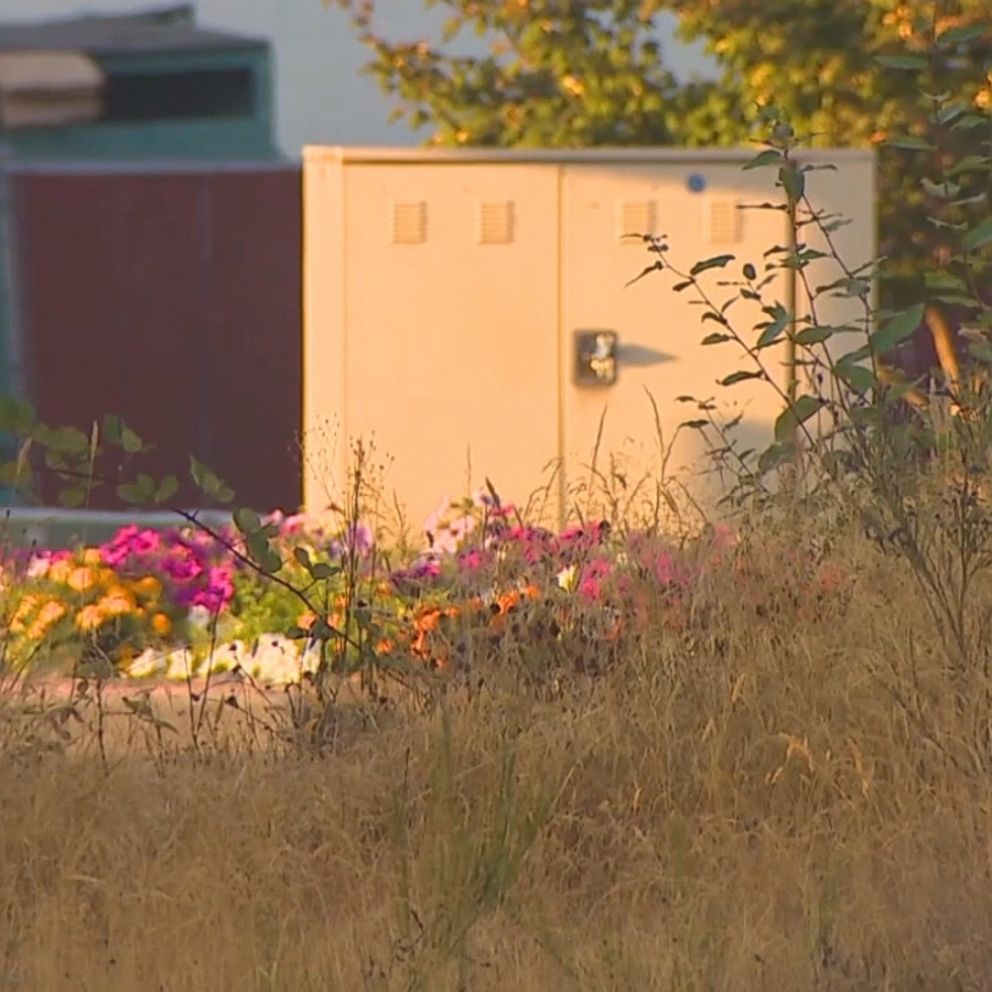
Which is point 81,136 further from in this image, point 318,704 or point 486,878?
point 486,878

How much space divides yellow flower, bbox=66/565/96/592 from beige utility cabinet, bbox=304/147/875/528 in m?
1.55

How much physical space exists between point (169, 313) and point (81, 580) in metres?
4.23

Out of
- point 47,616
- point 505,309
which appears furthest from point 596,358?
point 47,616

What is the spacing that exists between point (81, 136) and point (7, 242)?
1.15 metres

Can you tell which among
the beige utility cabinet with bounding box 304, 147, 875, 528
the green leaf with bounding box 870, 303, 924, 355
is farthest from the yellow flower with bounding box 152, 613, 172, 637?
the green leaf with bounding box 870, 303, 924, 355

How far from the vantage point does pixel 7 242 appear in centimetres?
1134

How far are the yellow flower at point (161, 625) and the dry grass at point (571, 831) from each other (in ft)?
4.55

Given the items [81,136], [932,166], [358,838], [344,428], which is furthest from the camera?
[81,136]

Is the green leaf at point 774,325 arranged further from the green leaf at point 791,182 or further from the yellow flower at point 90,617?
the yellow flower at point 90,617

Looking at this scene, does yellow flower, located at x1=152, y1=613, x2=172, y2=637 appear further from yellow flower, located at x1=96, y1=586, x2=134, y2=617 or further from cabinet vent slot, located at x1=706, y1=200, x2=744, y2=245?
cabinet vent slot, located at x1=706, y1=200, x2=744, y2=245

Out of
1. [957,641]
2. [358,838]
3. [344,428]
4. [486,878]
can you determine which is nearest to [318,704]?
[358,838]

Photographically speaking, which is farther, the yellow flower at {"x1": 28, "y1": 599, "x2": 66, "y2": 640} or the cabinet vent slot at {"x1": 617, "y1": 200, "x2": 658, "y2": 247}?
the cabinet vent slot at {"x1": 617, "y1": 200, "x2": 658, "y2": 247}

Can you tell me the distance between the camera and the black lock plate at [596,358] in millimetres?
8625

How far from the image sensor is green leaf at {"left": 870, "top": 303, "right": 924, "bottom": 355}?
4.97 m
